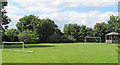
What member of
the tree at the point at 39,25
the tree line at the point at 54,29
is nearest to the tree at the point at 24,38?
the tree line at the point at 54,29

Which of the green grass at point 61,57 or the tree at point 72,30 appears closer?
the green grass at point 61,57

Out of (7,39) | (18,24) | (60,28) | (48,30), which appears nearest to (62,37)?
(48,30)

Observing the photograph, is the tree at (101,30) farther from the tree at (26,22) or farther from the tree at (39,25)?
the tree at (26,22)

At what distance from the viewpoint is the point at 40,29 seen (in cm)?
4175

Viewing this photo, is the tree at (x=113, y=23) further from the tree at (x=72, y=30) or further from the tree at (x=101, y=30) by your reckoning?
the tree at (x=72, y=30)

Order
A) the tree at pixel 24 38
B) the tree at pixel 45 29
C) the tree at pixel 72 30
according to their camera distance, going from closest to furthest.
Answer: the tree at pixel 24 38 → the tree at pixel 45 29 → the tree at pixel 72 30

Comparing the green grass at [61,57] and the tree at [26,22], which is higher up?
the tree at [26,22]

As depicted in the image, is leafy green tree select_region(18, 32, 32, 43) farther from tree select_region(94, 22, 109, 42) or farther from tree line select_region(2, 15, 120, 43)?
tree select_region(94, 22, 109, 42)

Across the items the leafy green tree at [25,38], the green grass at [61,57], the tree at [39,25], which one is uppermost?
the tree at [39,25]

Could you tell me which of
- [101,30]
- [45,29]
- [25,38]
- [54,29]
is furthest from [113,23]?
[25,38]

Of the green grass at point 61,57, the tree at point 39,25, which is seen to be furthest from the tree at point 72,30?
the green grass at point 61,57

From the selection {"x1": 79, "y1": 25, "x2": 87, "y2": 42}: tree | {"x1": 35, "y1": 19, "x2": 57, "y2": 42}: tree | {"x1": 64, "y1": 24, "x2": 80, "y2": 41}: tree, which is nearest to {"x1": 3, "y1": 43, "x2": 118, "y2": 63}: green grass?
{"x1": 35, "y1": 19, "x2": 57, "y2": 42}: tree

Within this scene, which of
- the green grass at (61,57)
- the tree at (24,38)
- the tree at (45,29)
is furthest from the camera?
the tree at (45,29)

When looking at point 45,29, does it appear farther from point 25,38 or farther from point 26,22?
point 25,38
